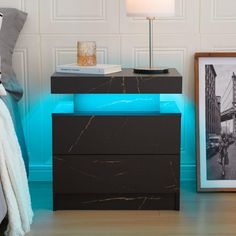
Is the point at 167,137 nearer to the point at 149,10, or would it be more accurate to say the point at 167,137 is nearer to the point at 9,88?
the point at 149,10

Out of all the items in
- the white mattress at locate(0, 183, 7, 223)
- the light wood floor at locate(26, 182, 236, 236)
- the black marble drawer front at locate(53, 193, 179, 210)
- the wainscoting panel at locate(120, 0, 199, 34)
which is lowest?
the light wood floor at locate(26, 182, 236, 236)

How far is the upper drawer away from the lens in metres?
2.52

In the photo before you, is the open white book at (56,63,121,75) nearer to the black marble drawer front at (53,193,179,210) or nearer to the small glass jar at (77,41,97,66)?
the small glass jar at (77,41,97,66)

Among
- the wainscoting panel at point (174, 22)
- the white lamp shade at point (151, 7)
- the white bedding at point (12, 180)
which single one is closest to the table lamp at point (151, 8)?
the white lamp shade at point (151, 7)

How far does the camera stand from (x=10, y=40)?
2.86 metres

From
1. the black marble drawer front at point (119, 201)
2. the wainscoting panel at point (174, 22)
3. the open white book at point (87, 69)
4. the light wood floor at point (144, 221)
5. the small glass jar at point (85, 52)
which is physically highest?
the wainscoting panel at point (174, 22)

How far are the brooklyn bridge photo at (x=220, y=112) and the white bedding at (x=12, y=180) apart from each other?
45.0 inches

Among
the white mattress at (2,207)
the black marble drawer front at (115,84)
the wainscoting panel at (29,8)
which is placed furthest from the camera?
the wainscoting panel at (29,8)

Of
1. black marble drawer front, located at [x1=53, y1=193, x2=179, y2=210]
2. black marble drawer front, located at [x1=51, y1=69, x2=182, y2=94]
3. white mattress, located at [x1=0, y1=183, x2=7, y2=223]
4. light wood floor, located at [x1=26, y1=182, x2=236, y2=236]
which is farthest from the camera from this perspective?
black marble drawer front, located at [x1=53, y1=193, x2=179, y2=210]

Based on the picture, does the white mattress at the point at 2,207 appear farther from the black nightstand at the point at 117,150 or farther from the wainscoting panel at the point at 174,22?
the wainscoting panel at the point at 174,22

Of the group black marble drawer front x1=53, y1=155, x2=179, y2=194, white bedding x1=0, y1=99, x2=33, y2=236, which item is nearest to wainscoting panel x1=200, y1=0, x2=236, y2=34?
black marble drawer front x1=53, y1=155, x2=179, y2=194

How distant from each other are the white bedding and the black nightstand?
1.02 ft

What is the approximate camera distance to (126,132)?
253 centimetres

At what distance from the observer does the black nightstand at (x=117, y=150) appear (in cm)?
250
